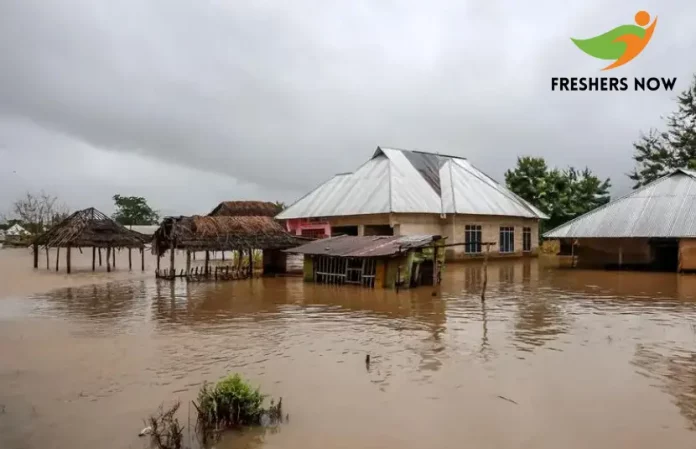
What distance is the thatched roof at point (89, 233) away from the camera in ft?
90.0

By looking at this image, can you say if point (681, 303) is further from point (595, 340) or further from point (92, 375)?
point (92, 375)

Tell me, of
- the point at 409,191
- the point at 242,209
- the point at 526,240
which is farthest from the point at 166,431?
the point at 242,209

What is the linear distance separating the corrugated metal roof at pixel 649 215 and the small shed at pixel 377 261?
32.9 ft

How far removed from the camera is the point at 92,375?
9.30 metres

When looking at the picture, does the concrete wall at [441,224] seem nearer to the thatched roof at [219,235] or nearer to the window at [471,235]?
the window at [471,235]

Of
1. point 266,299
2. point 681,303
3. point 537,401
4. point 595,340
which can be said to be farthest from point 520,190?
point 537,401

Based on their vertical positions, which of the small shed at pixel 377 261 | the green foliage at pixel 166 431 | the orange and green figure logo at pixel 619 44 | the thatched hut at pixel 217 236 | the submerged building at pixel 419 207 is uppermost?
the orange and green figure logo at pixel 619 44

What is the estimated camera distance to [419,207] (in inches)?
1190

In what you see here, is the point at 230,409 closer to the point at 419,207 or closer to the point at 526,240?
the point at 419,207

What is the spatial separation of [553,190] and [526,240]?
7.32 metres

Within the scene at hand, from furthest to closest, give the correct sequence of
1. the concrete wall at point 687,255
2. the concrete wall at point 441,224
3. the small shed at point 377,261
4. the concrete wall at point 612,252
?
the concrete wall at point 441,224 → the concrete wall at point 612,252 → the concrete wall at point 687,255 → the small shed at point 377,261

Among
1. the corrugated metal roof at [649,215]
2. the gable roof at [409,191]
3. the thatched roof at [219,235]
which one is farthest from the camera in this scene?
the gable roof at [409,191]

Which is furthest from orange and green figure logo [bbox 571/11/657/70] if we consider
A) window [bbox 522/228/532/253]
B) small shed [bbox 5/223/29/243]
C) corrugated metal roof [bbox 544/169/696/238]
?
small shed [bbox 5/223/29/243]

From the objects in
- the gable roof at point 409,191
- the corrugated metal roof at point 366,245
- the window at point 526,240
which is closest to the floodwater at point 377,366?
the corrugated metal roof at point 366,245
